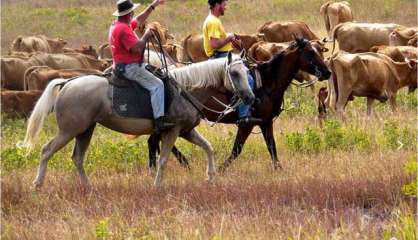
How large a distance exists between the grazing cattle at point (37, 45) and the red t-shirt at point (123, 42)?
19.2 m

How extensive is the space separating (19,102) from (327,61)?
21.0 ft

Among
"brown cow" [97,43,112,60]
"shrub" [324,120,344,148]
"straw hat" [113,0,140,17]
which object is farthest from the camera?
"brown cow" [97,43,112,60]

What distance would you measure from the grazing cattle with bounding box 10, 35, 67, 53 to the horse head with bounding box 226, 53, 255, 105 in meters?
19.0

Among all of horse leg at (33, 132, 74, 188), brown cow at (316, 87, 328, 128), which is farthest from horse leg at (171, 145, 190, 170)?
brown cow at (316, 87, 328, 128)

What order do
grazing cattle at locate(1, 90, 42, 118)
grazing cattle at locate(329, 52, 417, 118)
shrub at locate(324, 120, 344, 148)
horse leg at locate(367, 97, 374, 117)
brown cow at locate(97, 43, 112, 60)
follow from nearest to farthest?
shrub at locate(324, 120, 344, 148) < grazing cattle at locate(329, 52, 417, 118) < horse leg at locate(367, 97, 374, 117) < grazing cattle at locate(1, 90, 42, 118) < brown cow at locate(97, 43, 112, 60)

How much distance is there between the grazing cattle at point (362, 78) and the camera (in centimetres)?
1662

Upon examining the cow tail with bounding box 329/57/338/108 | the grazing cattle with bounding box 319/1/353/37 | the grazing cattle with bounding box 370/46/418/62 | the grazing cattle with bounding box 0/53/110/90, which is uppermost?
the cow tail with bounding box 329/57/338/108

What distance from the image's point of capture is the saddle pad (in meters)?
10.7

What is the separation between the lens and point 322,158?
12320mm

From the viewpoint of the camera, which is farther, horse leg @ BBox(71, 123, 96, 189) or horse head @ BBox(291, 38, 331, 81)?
horse head @ BBox(291, 38, 331, 81)

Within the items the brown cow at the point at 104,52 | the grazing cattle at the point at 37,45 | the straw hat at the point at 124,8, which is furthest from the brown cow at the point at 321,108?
the grazing cattle at the point at 37,45

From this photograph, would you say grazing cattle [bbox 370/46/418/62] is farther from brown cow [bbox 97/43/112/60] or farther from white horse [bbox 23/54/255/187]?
brown cow [bbox 97/43/112/60]

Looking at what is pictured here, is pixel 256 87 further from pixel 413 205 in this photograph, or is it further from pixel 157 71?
pixel 413 205

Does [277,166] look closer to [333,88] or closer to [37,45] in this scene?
[333,88]
